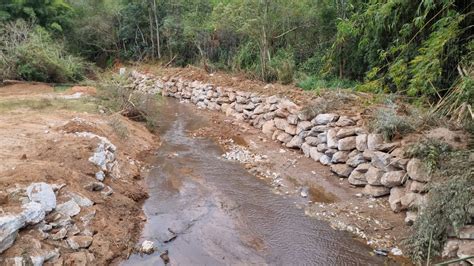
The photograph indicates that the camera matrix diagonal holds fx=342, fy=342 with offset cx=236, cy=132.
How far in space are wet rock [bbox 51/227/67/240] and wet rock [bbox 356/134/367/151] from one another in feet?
17.0

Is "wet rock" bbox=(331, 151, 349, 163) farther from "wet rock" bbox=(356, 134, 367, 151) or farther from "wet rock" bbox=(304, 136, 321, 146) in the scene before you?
"wet rock" bbox=(304, 136, 321, 146)

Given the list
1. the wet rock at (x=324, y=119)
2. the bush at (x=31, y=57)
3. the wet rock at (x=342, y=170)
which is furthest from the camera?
the bush at (x=31, y=57)

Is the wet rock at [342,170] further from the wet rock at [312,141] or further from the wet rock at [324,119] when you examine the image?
the wet rock at [324,119]

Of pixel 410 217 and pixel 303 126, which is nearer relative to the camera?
pixel 410 217

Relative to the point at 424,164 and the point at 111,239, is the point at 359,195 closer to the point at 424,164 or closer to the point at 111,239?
the point at 424,164

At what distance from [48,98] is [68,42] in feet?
33.0

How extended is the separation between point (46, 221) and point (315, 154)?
5.41 metres

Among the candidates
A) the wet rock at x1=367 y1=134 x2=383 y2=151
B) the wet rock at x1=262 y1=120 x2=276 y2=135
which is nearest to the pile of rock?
the wet rock at x1=367 y1=134 x2=383 y2=151

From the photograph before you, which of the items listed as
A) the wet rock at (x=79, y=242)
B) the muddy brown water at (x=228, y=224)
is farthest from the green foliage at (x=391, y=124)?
the wet rock at (x=79, y=242)

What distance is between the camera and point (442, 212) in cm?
425

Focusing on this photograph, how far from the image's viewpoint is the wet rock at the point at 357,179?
20.7 ft

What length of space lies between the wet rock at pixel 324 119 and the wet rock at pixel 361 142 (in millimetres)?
960

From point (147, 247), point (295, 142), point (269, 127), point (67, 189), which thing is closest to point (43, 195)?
point (67, 189)

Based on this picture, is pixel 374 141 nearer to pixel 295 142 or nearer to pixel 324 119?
pixel 324 119
